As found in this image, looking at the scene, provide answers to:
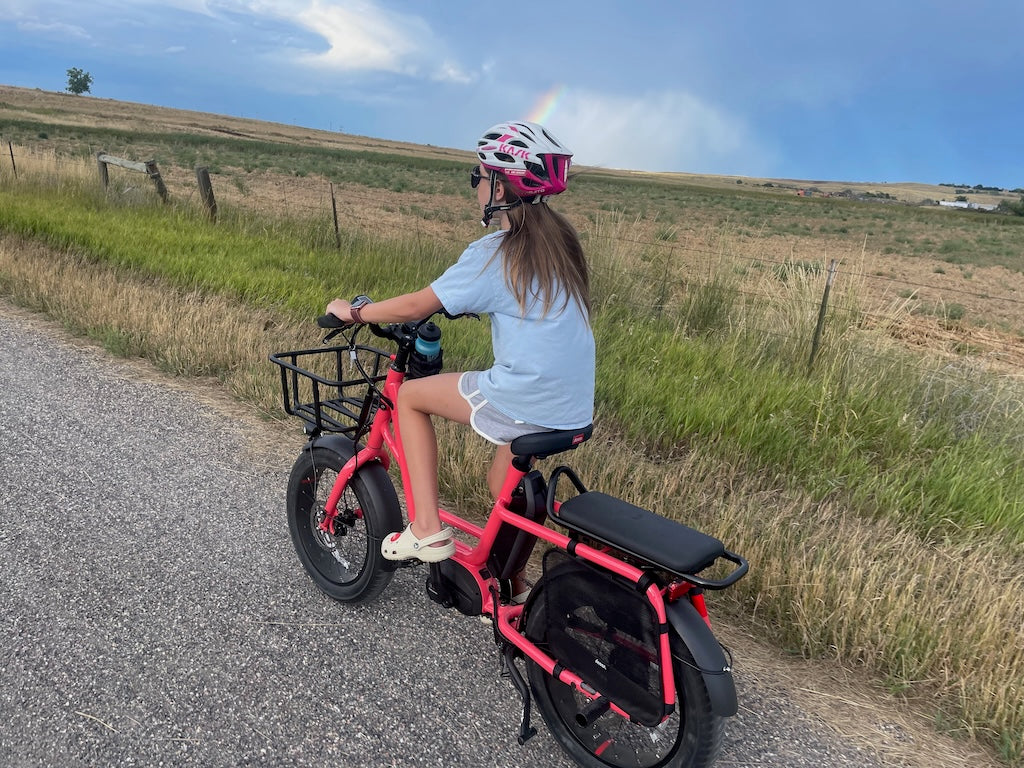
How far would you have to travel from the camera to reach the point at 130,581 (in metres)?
3.38

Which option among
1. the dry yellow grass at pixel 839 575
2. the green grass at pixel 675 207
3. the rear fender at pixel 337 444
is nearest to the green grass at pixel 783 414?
the dry yellow grass at pixel 839 575

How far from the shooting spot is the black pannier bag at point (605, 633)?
220 cm

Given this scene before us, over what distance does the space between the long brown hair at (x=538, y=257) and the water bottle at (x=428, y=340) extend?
385 millimetres

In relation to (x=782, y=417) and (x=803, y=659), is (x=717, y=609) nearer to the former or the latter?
(x=803, y=659)

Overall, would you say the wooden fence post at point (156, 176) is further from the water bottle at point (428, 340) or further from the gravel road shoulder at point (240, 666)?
the water bottle at point (428, 340)

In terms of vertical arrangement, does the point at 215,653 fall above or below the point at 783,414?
below

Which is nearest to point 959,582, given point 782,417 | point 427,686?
point 782,417

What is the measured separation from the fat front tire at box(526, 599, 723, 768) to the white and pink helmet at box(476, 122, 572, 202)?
4.72ft

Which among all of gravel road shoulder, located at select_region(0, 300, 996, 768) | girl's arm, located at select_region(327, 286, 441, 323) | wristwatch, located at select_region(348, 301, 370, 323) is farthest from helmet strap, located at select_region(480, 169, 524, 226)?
gravel road shoulder, located at select_region(0, 300, 996, 768)

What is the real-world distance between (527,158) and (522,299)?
468 millimetres

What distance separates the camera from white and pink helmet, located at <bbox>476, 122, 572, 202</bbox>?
2.46 meters

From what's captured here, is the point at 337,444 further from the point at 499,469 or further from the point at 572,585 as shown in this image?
the point at 572,585

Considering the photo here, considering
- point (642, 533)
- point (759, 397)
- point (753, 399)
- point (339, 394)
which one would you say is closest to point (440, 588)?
point (339, 394)

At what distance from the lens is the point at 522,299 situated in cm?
246
